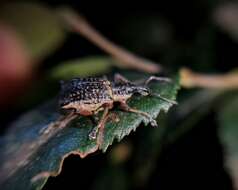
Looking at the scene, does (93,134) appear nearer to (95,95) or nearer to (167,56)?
(95,95)

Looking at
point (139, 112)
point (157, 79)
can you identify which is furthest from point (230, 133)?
point (139, 112)

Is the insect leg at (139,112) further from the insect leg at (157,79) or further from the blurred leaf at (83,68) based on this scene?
the blurred leaf at (83,68)

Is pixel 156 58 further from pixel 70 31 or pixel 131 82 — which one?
pixel 131 82

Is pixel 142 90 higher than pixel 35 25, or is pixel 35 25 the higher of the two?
pixel 35 25

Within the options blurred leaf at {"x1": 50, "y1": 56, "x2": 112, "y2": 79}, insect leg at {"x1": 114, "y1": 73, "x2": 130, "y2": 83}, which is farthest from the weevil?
blurred leaf at {"x1": 50, "y1": 56, "x2": 112, "y2": 79}

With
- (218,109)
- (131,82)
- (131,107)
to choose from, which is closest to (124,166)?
(218,109)

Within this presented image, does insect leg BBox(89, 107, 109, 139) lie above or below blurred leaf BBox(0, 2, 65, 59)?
below

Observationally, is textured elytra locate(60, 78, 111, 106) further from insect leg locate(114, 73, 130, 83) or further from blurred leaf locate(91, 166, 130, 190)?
blurred leaf locate(91, 166, 130, 190)
